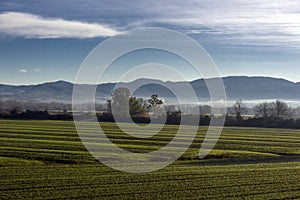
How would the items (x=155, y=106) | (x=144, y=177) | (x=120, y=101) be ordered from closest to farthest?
1. (x=144, y=177)
2. (x=120, y=101)
3. (x=155, y=106)

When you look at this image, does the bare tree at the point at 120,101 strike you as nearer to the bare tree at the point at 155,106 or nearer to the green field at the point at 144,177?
the bare tree at the point at 155,106

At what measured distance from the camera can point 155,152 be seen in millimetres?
51812

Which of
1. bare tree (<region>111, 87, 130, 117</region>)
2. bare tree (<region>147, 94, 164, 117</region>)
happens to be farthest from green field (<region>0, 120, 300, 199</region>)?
bare tree (<region>147, 94, 164, 117</region>)

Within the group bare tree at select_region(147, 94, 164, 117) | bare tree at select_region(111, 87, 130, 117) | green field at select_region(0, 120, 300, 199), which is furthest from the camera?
bare tree at select_region(147, 94, 164, 117)

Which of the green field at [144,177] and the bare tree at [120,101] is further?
the bare tree at [120,101]

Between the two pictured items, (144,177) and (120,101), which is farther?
(120,101)

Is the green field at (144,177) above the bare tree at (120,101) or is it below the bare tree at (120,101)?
below

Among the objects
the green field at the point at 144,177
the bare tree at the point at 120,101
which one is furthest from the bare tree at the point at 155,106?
the green field at the point at 144,177

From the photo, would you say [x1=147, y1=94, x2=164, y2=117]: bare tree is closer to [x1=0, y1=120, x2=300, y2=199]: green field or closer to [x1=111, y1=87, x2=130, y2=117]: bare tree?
[x1=111, y1=87, x2=130, y2=117]: bare tree

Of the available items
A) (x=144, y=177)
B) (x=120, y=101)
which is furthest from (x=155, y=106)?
(x=144, y=177)

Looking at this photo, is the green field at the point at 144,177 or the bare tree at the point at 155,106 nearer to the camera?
the green field at the point at 144,177

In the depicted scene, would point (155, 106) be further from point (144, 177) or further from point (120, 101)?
point (144, 177)

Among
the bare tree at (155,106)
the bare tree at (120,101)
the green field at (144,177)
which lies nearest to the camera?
the green field at (144,177)

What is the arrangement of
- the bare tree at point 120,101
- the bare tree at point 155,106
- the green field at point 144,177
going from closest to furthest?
the green field at point 144,177
the bare tree at point 120,101
the bare tree at point 155,106
